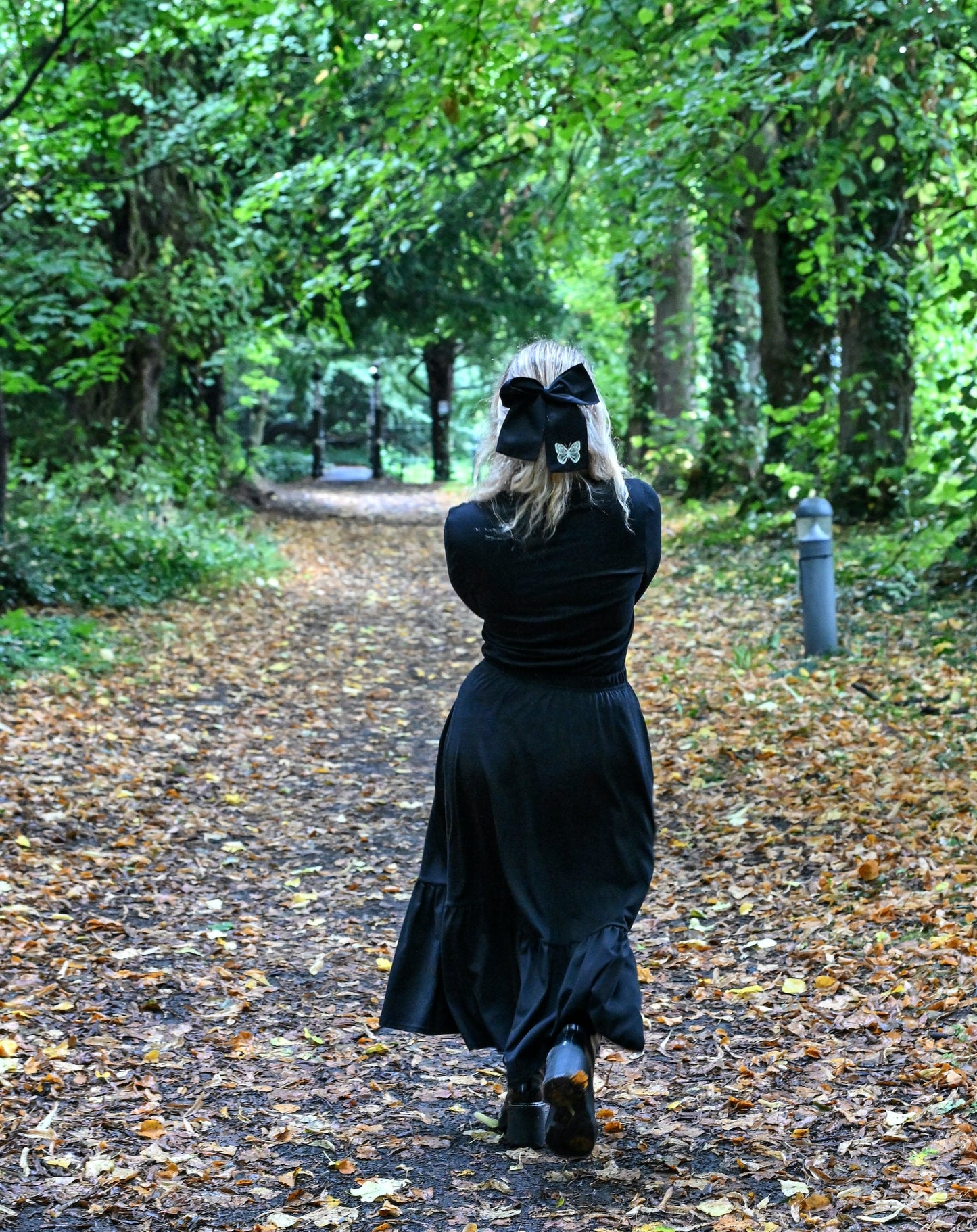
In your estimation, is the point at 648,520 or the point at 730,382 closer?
the point at 648,520

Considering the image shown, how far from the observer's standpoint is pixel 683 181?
33.7 feet

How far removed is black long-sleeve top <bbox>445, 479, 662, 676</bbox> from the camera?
12.0 feet

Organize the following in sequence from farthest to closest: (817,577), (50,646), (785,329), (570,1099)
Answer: (785,329)
(50,646)
(817,577)
(570,1099)

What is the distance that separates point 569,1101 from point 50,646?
26.3 feet

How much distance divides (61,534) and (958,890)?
34.6ft

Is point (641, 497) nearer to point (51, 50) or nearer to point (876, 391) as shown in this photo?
point (51, 50)

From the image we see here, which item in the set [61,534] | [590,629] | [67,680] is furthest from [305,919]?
[61,534]

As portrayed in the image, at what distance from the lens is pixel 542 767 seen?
3707 millimetres

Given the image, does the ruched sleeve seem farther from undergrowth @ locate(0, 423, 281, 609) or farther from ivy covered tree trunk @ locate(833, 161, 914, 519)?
ivy covered tree trunk @ locate(833, 161, 914, 519)

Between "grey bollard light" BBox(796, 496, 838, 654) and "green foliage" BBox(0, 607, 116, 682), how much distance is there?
541 centimetres

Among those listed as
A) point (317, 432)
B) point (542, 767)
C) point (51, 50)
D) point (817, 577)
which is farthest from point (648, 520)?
point (317, 432)

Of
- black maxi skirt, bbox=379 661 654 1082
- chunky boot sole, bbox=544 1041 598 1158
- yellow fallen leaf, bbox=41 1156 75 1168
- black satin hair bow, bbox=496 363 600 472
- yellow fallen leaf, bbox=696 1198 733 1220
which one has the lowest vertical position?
yellow fallen leaf, bbox=41 1156 75 1168

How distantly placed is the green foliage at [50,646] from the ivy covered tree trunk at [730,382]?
9.70 m

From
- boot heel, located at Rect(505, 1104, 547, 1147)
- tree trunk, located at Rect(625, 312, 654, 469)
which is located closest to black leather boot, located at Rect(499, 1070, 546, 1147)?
boot heel, located at Rect(505, 1104, 547, 1147)
